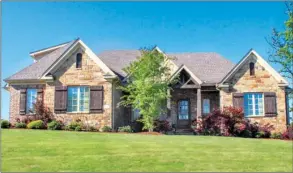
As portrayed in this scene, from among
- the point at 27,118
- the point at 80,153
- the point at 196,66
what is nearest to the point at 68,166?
the point at 80,153

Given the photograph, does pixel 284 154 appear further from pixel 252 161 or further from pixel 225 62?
pixel 225 62

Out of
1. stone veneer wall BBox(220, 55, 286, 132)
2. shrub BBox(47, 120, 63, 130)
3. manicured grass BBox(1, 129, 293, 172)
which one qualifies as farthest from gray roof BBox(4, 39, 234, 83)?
manicured grass BBox(1, 129, 293, 172)

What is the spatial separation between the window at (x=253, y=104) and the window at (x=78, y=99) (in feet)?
31.5

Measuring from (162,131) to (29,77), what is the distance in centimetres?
901

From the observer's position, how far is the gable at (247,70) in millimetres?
23453

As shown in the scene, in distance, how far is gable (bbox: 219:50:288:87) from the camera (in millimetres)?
23453

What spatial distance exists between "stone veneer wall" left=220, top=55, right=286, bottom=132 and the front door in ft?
8.57

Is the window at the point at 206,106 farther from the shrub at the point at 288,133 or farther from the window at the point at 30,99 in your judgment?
the window at the point at 30,99

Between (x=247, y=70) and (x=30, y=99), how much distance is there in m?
13.6

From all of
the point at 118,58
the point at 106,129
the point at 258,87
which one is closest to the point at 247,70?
the point at 258,87

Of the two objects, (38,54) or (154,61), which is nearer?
(154,61)

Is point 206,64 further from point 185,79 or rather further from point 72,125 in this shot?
point 72,125

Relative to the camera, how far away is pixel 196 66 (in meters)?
27.2

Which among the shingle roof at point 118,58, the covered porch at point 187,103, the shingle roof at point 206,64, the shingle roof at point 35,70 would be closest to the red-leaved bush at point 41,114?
the shingle roof at point 35,70
